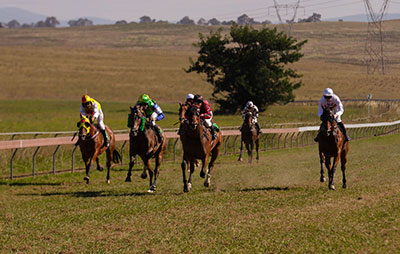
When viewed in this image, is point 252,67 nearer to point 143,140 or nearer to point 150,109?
point 150,109

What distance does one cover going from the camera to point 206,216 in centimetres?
1035

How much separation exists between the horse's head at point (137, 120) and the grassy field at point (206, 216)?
4.68 ft

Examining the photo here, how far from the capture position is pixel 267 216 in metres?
10.1

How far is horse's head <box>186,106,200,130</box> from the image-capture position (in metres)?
13.6

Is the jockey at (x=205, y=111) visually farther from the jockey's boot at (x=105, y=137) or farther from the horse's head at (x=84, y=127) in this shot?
the jockey's boot at (x=105, y=137)

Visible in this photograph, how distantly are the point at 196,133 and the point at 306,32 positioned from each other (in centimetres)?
15550

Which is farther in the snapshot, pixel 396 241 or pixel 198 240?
pixel 198 240

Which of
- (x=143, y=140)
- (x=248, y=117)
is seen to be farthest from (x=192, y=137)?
Result: (x=248, y=117)

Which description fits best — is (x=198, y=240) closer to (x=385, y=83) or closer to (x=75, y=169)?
(x=75, y=169)

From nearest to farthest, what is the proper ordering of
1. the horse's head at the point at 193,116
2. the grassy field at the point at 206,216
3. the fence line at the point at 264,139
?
the grassy field at the point at 206,216 → the horse's head at the point at 193,116 → the fence line at the point at 264,139

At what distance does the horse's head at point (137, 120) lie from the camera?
47.4 ft

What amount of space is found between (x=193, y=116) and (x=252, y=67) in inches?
1725

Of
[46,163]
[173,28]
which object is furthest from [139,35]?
[46,163]

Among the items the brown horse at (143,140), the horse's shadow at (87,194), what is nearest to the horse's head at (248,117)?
the brown horse at (143,140)
